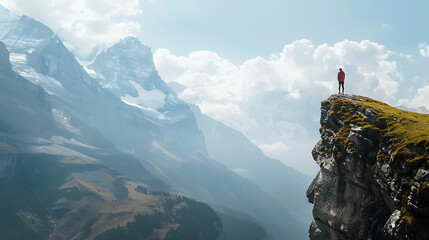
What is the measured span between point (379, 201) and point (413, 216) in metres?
7.58

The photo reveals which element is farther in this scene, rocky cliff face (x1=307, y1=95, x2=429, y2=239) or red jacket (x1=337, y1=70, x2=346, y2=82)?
red jacket (x1=337, y1=70, x2=346, y2=82)

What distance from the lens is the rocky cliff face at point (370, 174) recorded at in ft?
86.3

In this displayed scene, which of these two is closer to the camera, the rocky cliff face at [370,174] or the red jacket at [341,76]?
the rocky cliff face at [370,174]

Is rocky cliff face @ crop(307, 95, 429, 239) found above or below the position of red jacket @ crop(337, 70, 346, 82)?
below

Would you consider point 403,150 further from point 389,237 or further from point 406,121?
point 389,237

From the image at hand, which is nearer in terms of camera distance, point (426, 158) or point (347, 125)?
point (426, 158)

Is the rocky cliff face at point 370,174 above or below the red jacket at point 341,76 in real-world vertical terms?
below

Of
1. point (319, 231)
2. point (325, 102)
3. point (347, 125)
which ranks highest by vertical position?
point (325, 102)

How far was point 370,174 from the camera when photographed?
33.4m

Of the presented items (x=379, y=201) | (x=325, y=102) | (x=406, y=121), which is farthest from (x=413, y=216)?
(x=325, y=102)

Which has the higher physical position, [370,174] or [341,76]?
[341,76]

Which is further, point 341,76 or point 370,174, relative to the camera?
point 341,76

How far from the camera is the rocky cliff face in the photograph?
26.3 meters

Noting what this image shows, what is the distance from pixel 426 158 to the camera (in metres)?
26.3
